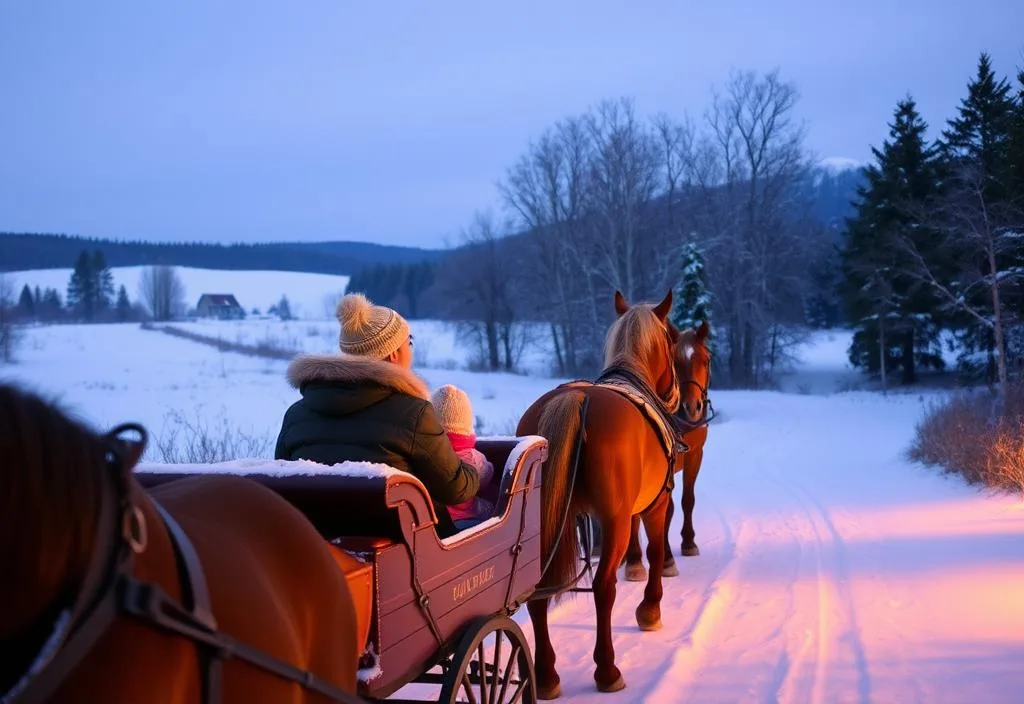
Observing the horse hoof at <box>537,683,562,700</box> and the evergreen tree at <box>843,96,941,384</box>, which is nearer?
the horse hoof at <box>537,683,562,700</box>

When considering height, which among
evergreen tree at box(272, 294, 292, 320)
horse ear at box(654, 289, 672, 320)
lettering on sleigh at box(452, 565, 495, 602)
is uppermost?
evergreen tree at box(272, 294, 292, 320)

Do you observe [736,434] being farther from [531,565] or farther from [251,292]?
[251,292]

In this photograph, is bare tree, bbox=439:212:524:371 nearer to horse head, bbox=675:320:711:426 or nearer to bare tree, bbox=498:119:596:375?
bare tree, bbox=498:119:596:375

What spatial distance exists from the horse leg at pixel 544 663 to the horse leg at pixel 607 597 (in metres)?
0.25

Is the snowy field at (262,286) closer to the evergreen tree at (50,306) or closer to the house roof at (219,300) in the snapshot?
the house roof at (219,300)

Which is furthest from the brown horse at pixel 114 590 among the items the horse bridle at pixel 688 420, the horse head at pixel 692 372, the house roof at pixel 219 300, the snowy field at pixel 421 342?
the house roof at pixel 219 300

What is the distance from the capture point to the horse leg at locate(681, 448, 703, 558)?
8.16 metres

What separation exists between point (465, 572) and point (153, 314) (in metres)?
55.4

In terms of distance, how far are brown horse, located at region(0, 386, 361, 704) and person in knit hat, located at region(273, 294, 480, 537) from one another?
1121 millimetres

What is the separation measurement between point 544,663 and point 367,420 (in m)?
2.32

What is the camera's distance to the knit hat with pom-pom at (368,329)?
3.46 meters

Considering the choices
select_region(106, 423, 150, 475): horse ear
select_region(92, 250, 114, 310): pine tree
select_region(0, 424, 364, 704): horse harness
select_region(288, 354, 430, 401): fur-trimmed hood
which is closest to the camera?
select_region(0, 424, 364, 704): horse harness

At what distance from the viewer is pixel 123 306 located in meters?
48.6

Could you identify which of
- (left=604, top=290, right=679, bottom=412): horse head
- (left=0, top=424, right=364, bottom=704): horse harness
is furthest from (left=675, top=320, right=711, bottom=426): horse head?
(left=0, top=424, right=364, bottom=704): horse harness
